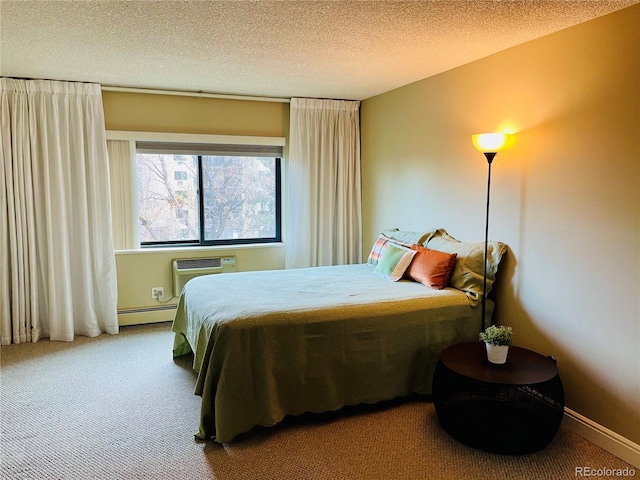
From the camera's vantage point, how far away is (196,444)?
8.10ft

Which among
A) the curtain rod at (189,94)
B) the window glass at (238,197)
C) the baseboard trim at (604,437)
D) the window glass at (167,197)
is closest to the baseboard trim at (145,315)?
the window glass at (167,197)

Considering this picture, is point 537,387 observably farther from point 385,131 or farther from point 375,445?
point 385,131

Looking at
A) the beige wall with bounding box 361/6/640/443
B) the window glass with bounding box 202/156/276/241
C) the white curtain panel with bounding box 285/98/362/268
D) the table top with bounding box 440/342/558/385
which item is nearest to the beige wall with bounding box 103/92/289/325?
the window glass with bounding box 202/156/276/241

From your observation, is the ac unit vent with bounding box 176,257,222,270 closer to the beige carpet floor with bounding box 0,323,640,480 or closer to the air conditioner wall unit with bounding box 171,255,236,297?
the air conditioner wall unit with bounding box 171,255,236,297

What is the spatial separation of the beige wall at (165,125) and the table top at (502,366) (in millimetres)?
2658

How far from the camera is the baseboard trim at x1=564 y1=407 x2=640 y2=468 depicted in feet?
7.62

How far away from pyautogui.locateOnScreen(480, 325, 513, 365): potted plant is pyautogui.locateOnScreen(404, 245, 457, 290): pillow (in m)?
0.69

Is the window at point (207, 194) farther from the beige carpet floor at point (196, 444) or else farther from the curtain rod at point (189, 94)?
the beige carpet floor at point (196, 444)

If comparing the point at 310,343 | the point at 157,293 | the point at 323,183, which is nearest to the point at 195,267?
the point at 157,293

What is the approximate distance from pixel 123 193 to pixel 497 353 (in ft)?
11.5

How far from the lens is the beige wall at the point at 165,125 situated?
4246 millimetres

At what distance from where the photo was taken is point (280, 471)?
2250 mm

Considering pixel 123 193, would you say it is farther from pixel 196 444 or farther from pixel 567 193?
pixel 567 193

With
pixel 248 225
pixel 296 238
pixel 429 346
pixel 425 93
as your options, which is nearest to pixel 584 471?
pixel 429 346
